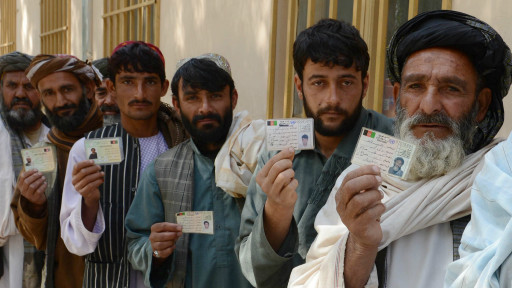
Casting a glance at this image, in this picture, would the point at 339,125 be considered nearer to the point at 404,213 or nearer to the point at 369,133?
the point at 369,133

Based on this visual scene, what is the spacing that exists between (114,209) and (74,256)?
24.9 inches

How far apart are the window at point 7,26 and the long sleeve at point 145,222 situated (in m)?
12.5

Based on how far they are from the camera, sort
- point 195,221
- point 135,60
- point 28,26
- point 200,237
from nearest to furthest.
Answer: point 195,221
point 200,237
point 135,60
point 28,26

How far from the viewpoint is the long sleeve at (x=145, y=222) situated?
108 inches

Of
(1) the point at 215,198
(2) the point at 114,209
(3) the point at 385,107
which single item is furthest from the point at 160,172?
(3) the point at 385,107

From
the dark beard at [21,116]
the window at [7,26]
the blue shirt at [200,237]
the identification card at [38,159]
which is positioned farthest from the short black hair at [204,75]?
the window at [7,26]

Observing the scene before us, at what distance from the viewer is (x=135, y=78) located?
333cm

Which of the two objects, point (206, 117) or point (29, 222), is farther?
point (29, 222)

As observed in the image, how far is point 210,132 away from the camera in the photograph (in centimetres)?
289

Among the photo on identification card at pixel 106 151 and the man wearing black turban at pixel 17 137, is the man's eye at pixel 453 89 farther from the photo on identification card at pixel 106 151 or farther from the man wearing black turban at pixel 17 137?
the man wearing black turban at pixel 17 137

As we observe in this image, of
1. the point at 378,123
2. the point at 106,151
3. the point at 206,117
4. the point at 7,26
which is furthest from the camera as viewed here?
the point at 7,26

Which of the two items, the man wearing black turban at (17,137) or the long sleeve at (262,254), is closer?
the long sleeve at (262,254)

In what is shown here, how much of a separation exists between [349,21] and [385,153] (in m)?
2.51

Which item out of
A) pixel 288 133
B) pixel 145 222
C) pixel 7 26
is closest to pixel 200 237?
pixel 145 222
